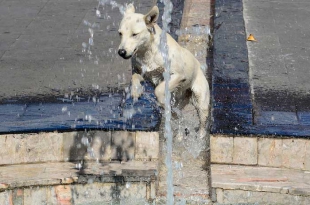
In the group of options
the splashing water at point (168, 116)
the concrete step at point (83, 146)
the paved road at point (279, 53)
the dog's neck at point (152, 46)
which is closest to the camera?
the dog's neck at point (152, 46)

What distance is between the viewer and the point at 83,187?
680cm

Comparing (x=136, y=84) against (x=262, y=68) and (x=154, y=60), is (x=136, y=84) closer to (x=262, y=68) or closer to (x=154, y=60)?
(x=154, y=60)

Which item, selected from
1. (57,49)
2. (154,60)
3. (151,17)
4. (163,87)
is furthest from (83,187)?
(57,49)

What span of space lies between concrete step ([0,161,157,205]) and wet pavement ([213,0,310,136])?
881mm

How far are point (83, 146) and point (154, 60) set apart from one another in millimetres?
1064

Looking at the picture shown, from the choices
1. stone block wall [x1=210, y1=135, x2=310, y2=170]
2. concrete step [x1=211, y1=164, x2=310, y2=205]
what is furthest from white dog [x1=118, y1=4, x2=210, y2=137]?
concrete step [x1=211, y1=164, x2=310, y2=205]

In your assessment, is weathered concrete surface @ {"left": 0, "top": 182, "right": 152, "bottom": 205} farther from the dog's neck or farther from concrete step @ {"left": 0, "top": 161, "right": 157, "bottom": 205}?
the dog's neck

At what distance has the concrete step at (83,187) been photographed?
6730 millimetres

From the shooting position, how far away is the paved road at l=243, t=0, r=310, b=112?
8.19 metres

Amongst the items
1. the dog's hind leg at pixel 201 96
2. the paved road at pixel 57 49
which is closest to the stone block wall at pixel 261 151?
the dog's hind leg at pixel 201 96

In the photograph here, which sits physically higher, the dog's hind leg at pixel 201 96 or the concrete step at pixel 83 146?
the dog's hind leg at pixel 201 96

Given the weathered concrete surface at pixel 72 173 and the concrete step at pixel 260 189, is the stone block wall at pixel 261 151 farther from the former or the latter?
the weathered concrete surface at pixel 72 173

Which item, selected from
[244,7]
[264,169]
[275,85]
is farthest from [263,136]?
[244,7]

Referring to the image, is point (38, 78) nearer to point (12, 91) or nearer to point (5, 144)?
point (12, 91)
